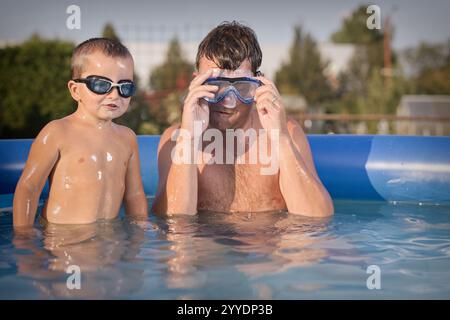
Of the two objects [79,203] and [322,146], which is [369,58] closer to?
[322,146]

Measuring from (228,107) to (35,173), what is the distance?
1.02 m

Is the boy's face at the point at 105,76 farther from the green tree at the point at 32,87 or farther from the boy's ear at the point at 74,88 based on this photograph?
the green tree at the point at 32,87

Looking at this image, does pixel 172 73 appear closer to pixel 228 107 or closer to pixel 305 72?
pixel 305 72

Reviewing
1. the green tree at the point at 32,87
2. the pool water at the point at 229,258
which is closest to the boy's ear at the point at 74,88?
the pool water at the point at 229,258

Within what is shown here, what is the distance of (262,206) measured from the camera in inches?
144

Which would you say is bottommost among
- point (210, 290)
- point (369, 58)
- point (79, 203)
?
point (210, 290)

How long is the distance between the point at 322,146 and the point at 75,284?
328 centimetres

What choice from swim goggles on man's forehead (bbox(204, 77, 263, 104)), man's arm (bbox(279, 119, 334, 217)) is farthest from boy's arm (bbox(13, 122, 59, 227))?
man's arm (bbox(279, 119, 334, 217))

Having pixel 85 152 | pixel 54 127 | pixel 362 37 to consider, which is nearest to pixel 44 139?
pixel 54 127

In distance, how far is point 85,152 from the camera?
3.08 meters

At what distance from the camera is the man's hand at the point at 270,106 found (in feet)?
10.5

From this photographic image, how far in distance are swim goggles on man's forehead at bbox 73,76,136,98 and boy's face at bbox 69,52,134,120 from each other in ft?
0.05

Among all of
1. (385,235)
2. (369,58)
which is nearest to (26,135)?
(385,235)

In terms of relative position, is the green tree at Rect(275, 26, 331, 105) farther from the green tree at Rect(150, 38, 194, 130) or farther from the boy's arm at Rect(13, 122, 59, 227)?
the boy's arm at Rect(13, 122, 59, 227)
